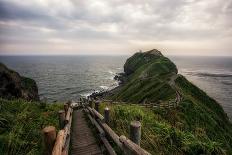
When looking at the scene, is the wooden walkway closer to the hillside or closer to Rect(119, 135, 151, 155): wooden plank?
the hillside

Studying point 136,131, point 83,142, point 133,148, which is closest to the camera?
point 133,148

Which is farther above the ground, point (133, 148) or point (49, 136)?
point (49, 136)

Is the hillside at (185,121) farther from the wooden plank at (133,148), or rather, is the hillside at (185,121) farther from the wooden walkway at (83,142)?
the wooden plank at (133,148)

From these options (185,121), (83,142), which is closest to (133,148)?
(83,142)

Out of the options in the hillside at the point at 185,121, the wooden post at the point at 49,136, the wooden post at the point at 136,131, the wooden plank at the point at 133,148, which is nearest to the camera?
the wooden plank at the point at 133,148

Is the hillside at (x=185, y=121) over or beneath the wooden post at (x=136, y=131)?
beneath

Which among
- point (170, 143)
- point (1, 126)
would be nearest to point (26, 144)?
point (1, 126)

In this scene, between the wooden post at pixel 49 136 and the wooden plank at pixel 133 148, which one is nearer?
the wooden plank at pixel 133 148

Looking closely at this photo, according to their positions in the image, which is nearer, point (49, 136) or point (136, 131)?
point (49, 136)

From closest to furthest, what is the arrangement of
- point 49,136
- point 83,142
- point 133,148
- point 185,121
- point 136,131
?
1. point 133,148
2. point 49,136
3. point 136,131
4. point 83,142
5. point 185,121

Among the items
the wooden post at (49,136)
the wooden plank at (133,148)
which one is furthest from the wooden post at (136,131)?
the wooden post at (49,136)

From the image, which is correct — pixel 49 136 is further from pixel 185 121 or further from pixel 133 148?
pixel 185 121

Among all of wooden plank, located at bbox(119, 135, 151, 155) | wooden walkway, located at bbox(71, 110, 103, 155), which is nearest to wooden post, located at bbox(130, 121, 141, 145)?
wooden plank, located at bbox(119, 135, 151, 155)

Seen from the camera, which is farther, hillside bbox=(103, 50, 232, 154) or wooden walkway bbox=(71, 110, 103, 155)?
hillside bbox=(103, 50, 232, 154)
